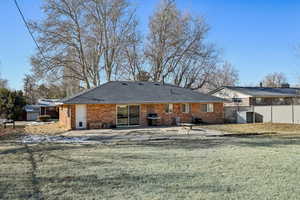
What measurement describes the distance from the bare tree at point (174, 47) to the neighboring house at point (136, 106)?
32.2ft

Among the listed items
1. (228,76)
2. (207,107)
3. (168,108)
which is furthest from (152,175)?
(228,76)

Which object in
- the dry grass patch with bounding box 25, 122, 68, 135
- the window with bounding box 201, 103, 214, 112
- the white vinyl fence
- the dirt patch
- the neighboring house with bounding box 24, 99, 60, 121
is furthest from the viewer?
the neighboring house with bounding box 24, 99, 60, 121

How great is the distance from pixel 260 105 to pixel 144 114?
17.6 m

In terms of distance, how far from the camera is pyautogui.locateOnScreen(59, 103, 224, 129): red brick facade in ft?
58.6

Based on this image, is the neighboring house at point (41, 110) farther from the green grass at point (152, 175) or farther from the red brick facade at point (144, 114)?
the green grass at point (152, 175)

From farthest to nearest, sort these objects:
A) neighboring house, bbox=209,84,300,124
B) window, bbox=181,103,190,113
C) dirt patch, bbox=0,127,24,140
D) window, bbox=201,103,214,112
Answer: window, bbox=201,103,214,112
window, bbox=181,103,190,113
neighboring house, bbox=209,84,300,124
dirt patch, bbox=0,127,24,140

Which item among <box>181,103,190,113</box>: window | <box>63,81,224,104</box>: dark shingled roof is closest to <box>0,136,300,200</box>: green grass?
<box>63,81,224,104</box>: dark shingled roof

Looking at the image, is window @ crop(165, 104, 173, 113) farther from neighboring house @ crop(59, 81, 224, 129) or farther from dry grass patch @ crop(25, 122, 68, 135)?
dry grass patch @ crop(25, 122, 68, 135)

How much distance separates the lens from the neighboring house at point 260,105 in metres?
19.5

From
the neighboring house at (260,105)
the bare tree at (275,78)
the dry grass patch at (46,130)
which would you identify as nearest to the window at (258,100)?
the neighboring house at (260,105)

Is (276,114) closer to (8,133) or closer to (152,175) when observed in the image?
(152,175)

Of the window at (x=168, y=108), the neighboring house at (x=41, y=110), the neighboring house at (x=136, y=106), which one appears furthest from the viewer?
the neighboring house at (x=41, y=110)

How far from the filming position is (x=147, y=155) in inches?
318

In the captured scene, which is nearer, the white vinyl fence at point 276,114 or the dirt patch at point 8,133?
the dirt patch at point 8,133
